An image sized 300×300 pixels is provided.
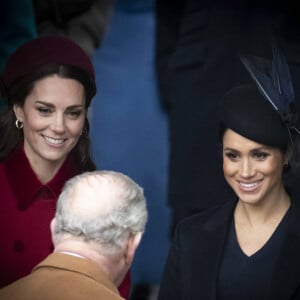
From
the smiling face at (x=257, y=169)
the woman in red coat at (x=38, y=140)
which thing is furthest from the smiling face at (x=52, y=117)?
the smiling face at (x=257, y=169)

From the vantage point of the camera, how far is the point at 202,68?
7.42 ft

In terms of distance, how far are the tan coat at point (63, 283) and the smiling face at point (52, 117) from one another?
1.55 ft

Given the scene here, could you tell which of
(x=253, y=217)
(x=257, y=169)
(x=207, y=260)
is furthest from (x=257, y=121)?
(x=207, y=260)

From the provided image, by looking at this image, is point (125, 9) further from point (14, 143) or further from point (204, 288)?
point (204, 288)

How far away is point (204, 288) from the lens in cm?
207

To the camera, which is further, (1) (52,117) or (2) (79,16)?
(2) (79,16)

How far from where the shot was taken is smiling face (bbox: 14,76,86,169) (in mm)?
2119

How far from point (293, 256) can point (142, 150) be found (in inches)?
20.0

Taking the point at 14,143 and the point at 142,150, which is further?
the point at 142,150

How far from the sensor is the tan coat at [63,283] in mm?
1679

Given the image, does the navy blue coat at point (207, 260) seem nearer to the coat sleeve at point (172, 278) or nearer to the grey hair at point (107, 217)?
the coat sleeve at point (172, 278)

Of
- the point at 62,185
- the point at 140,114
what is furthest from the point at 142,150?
the point at 62,185

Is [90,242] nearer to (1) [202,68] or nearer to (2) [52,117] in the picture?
(2) [52,117]

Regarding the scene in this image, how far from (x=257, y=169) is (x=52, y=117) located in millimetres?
476
